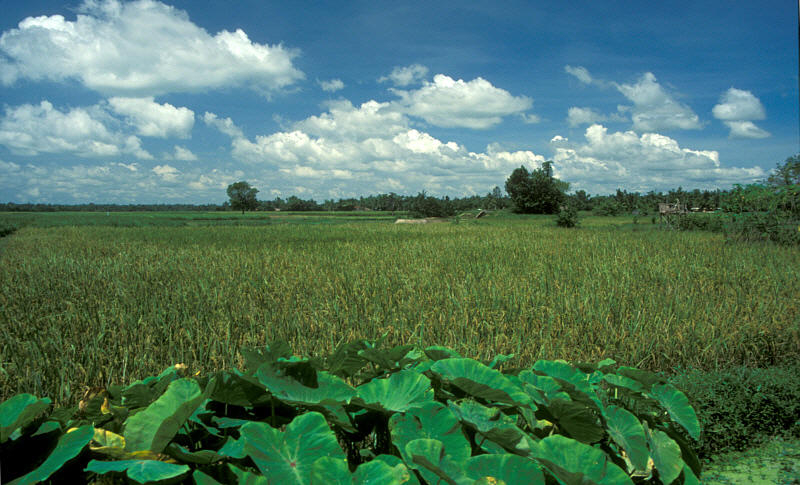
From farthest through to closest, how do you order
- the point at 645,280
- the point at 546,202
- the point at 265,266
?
the point at 546,202, the point at 265,266, the point at 645,280

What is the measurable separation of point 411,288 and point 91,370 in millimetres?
3629

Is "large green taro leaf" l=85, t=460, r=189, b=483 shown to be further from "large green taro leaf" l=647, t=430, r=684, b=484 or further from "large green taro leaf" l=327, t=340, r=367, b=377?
"large green taro leaf" l=647, t=430, r=684, b=484

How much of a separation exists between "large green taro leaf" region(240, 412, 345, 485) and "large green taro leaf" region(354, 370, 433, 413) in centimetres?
17

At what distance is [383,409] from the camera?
0.91 m

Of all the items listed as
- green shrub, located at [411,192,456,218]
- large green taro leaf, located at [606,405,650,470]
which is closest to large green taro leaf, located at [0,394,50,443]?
large green taro leaf, located at [606,405,650,470]

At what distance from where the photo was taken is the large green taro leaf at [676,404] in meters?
1.12

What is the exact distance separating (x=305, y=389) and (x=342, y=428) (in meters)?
0.16

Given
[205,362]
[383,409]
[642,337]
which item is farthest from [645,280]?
[383,409]

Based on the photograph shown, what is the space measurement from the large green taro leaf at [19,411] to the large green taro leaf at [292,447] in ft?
1.36

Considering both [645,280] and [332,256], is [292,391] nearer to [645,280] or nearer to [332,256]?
[645,280]

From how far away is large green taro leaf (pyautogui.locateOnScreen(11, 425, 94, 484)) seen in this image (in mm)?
707

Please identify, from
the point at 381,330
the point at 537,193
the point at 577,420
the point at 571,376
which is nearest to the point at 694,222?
the point at 381,330

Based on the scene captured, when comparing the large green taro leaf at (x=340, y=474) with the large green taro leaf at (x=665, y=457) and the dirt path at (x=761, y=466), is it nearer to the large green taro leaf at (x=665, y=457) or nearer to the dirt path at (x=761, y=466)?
the large green taro leaf at (x=665, y=457)

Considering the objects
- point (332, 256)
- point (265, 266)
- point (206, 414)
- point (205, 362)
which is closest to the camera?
point (206, 414)
